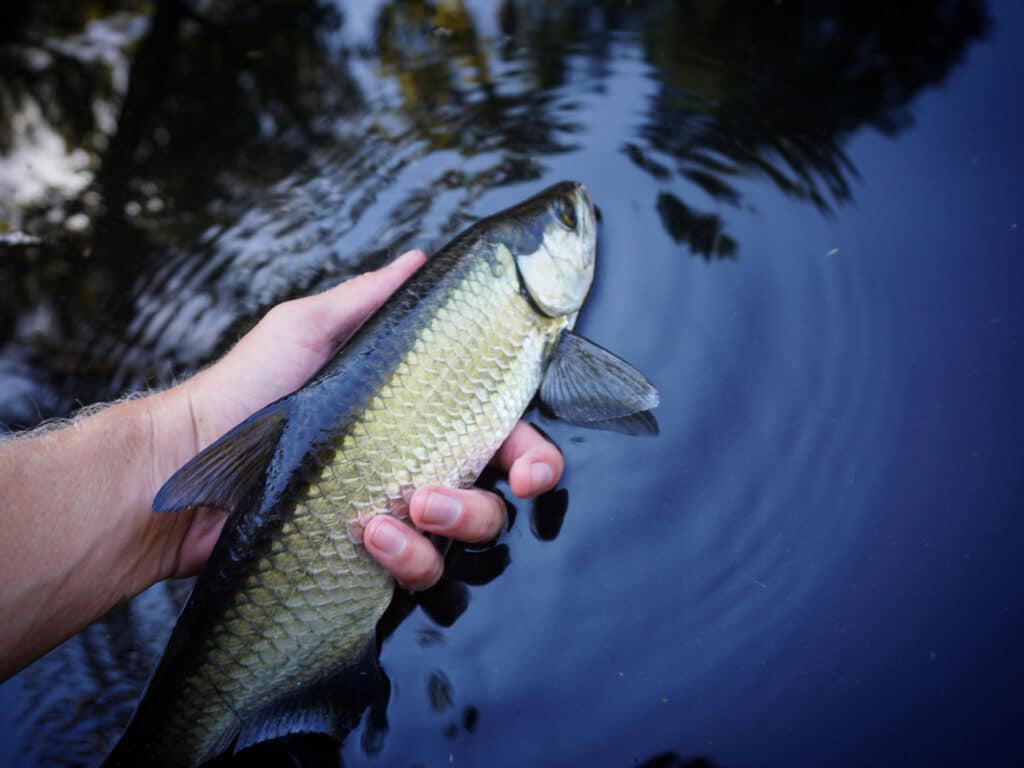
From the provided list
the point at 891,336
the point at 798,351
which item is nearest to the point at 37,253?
the point at 798,351

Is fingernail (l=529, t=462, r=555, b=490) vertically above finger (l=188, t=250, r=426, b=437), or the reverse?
finger (l=188, t=250, r=426, b=437)

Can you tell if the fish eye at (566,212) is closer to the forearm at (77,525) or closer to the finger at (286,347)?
the finger at (286,347)

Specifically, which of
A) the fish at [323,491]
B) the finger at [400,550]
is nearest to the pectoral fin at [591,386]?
the fish at [323,491]

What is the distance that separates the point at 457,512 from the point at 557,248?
1.11 m

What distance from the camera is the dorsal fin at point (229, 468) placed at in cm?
216

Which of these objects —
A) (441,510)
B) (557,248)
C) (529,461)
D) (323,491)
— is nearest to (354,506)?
(323,491)

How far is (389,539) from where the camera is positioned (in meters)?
2.16

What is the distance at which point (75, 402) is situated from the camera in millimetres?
3445

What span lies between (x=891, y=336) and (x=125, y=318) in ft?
11.4

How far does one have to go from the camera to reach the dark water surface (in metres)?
2.28

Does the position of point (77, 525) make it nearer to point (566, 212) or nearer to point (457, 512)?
point (457, 512)

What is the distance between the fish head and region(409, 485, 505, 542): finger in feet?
2.53

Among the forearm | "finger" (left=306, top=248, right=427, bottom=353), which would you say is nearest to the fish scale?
"finger" (left=306, top=248, right=427, bottom=353)

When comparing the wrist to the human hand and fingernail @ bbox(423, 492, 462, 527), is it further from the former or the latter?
fingernail @ bbox(423, 492, 462, 527)
